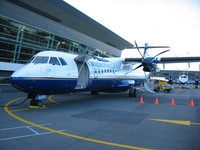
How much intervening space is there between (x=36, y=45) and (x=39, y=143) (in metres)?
24.2

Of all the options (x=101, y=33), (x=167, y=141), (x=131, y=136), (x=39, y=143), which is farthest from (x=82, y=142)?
(x=101, y=33)

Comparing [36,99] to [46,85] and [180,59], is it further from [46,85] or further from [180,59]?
[180,59]

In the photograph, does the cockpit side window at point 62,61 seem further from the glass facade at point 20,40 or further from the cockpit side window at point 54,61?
the glass facade at point 20,40

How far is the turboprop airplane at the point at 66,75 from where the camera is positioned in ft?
29.2

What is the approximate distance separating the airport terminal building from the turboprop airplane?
22.4 ft

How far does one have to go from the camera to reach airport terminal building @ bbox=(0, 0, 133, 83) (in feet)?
75.3

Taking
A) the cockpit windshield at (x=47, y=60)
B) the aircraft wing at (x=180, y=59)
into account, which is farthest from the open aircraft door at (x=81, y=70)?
the aircraft wing at (x=180, y=59)

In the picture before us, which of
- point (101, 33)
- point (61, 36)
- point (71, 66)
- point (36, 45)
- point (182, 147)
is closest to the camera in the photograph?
point (182, 147)

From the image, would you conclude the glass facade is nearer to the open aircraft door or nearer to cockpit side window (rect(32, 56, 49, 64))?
the open aircraft door

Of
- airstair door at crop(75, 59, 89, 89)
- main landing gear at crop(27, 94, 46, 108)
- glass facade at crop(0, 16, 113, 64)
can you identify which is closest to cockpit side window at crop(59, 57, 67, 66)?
airstair door at crop(75, 59, 89, 89)

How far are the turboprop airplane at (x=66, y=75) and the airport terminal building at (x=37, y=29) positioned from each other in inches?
269

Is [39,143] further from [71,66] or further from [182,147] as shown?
[71,66]

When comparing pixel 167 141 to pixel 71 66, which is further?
pixel 71 66

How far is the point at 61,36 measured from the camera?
98.3ft
